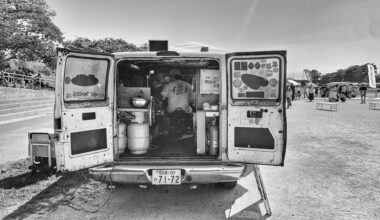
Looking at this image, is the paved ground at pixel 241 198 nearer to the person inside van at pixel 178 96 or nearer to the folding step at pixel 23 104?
the person inside van at pixel 178 96

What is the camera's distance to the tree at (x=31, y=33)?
2170 cm

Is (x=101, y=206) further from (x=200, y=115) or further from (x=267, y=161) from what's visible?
(x=267, y=161)

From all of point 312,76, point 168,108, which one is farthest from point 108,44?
point 312,76

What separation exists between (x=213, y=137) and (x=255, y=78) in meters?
1.12

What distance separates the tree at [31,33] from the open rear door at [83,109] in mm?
21683

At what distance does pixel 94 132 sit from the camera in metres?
3.55

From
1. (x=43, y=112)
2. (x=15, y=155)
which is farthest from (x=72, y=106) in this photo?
(x=43, y=112)

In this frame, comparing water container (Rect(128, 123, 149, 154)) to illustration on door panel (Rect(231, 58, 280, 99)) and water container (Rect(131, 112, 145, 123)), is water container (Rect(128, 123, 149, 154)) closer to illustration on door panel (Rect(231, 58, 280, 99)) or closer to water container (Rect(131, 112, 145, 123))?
water container (Rect(131, 112, 145, 123))

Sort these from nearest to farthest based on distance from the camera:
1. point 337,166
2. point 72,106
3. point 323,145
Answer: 1. point 72,106
2. point 337,166
3. point 323,145

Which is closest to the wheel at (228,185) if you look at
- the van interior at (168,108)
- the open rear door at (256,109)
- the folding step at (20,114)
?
the van interior at (168,108)

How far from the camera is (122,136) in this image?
4.10 m

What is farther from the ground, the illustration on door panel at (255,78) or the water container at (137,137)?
the illustration on door panel at (255,78)

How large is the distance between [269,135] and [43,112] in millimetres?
15889

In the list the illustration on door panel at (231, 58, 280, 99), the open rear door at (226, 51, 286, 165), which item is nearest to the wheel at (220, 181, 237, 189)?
the open rear door at (226, 51, 286, 165)
